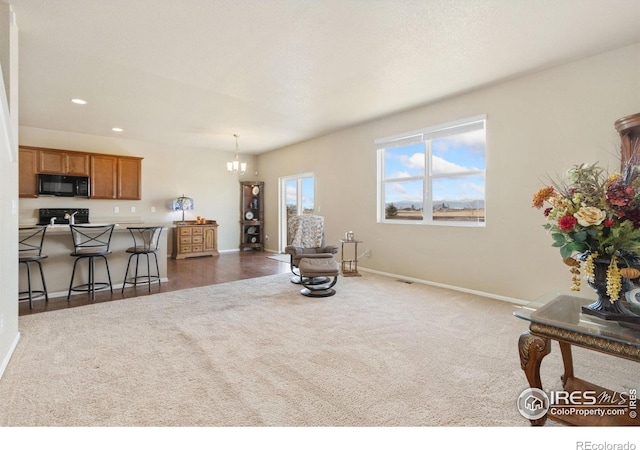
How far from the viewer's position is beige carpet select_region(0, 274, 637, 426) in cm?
164

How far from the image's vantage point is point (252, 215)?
8352 millimetres

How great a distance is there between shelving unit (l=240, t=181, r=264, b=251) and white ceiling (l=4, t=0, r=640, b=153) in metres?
3.67

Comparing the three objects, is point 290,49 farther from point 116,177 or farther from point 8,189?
point 116,177

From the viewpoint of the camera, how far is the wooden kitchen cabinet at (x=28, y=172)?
5.41 meters

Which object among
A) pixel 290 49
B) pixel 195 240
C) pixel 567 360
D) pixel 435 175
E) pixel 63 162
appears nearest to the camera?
pixel 567 360

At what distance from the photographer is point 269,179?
27.1 feet

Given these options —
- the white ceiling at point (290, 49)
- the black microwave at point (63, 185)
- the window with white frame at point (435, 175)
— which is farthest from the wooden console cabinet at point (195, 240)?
the window with white frame at point (435, 175)

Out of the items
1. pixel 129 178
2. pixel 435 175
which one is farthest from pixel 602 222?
pixel 129 178

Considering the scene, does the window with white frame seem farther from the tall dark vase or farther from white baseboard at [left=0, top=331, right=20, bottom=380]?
white baseboard at [left=0, top=331, right=20, bottom=380]

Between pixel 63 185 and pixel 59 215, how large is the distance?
0.59 meters

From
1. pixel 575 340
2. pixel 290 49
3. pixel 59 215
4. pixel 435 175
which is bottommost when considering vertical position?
pixel 575 340

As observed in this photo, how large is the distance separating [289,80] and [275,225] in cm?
484

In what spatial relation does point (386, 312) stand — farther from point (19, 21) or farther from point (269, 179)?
point (269, 179)

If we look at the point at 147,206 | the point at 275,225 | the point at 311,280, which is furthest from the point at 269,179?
the point at 311,280
